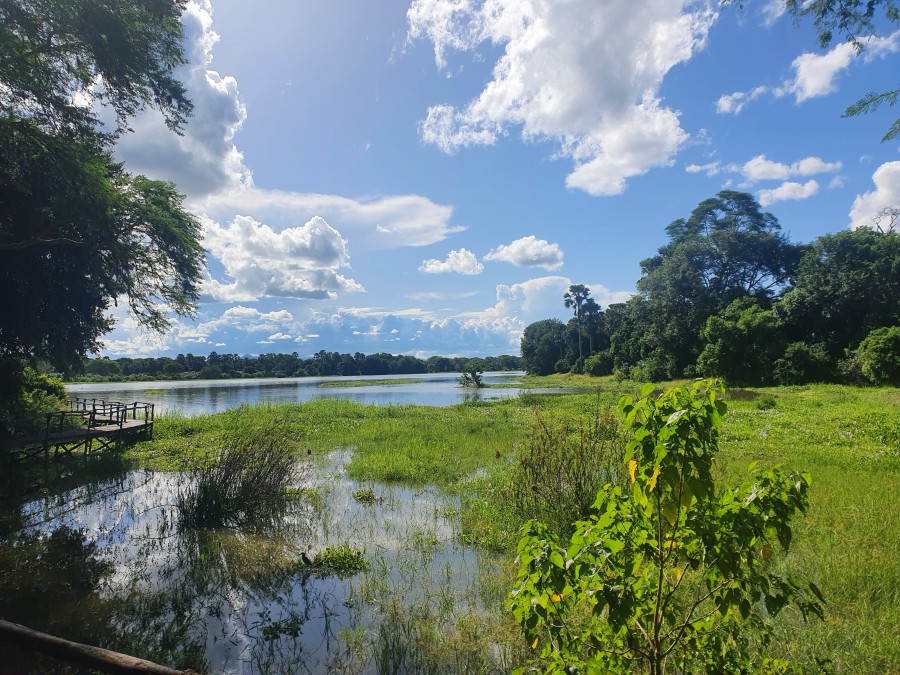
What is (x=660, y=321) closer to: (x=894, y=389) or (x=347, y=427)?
(x=894, y=389)

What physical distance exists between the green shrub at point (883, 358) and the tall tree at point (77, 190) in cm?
3990

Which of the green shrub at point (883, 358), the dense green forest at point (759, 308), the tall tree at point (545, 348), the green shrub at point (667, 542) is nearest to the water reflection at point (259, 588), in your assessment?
the green shrub at point (667, 542)

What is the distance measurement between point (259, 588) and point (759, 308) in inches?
1853

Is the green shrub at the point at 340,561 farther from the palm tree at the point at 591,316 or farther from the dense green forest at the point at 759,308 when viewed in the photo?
the palm tree at the point at 591,316

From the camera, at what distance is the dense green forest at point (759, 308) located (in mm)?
35156

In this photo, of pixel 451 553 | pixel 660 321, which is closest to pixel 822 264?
pixel 660 321

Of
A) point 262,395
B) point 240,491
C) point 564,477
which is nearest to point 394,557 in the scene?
point 564,477

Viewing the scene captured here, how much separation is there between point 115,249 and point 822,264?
49.2 metres

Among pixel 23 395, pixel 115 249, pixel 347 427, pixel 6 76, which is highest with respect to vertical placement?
pixel 6 76

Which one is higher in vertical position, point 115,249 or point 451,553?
point 115,249

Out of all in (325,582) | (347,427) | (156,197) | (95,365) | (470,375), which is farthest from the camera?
(95,365)

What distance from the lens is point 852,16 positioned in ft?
27.6

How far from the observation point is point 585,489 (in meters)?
7.74

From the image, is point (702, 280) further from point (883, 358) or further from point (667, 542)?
point (667, 542)
